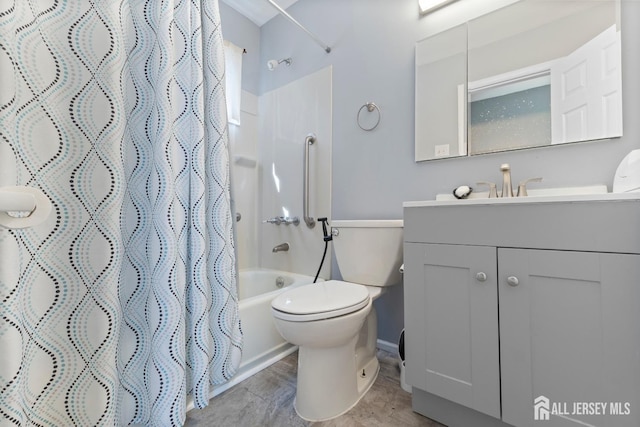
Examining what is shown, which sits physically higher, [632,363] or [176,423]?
[632,363]

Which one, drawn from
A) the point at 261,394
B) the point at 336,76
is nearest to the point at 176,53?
the point at 336,76

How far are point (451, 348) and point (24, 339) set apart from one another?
3.71 feet

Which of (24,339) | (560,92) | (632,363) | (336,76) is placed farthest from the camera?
(336,76)

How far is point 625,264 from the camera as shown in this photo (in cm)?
68

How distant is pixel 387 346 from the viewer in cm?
159

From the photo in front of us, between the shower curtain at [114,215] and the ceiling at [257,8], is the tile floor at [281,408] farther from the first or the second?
the ceiling at [257,8]

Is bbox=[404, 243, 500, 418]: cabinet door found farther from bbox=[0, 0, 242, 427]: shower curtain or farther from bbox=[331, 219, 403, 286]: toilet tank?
bbox=[0, 0, 242, 427]: shower curtain

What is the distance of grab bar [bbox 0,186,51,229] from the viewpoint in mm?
385

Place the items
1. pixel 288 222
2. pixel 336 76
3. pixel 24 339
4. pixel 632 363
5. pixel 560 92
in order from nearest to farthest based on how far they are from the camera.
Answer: pixel 24 339
pixel 632 363
pixel 560 92
pixel 336 76
pixel 288 222

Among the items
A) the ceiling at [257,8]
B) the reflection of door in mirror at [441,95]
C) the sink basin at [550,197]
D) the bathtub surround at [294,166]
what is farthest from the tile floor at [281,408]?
the ceiling at [257,8]

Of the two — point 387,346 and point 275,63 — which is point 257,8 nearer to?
point 275,63

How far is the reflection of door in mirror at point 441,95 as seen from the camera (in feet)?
4.50

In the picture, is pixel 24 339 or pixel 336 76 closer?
pixel 24 339

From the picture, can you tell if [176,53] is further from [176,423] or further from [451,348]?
[451,348]
